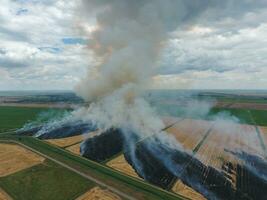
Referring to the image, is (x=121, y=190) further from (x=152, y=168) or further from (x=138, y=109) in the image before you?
(x=138, y=109)

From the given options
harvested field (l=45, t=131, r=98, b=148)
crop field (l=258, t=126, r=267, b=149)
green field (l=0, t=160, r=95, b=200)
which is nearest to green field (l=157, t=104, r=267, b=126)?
crop field (l=258, t=126, r=267, b=149)

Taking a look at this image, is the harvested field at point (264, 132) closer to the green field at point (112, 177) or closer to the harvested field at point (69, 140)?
the green field at point (112, 177)

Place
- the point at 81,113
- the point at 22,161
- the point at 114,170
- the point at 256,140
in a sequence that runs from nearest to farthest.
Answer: the point at 114,170 → the point at 22,161 → the point at 256,140 → the point at 81,113

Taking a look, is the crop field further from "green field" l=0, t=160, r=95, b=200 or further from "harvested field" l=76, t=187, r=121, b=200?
"green field" l=0, t=160, r=95, b=200

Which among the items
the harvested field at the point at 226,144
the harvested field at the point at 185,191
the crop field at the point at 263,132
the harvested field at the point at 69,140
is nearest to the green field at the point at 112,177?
the harvested field at the point at 185,191

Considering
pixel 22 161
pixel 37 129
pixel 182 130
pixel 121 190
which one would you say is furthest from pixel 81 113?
pixel 121 190
